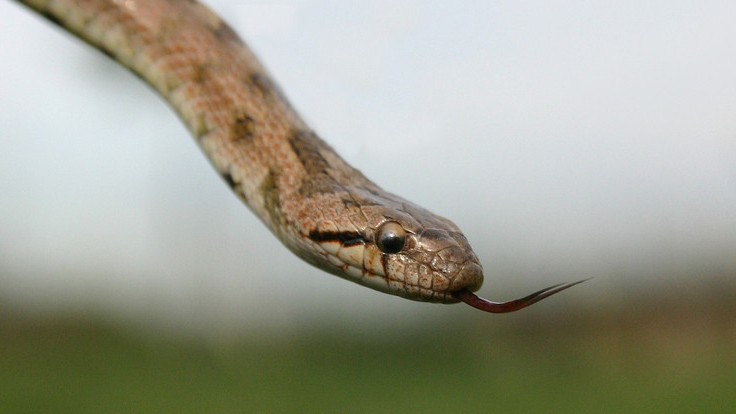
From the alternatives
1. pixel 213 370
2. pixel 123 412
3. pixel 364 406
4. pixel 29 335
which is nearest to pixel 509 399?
pixel 364 406

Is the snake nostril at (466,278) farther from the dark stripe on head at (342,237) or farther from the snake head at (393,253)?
the dark stripe on head at (342,237)

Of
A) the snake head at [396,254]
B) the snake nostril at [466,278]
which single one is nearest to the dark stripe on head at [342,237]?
the snake head at [396,254]

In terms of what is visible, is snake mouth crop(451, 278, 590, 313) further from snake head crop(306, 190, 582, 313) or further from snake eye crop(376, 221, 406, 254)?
snake eye crop(376, 221, 406, 254)

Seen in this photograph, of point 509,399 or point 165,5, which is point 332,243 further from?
point 509,399

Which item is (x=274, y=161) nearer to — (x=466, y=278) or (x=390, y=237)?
(x=390, y=237)

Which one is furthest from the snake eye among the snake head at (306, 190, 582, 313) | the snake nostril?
the snake nostril

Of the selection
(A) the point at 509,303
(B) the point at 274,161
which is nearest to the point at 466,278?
(A) the point at 509,303
